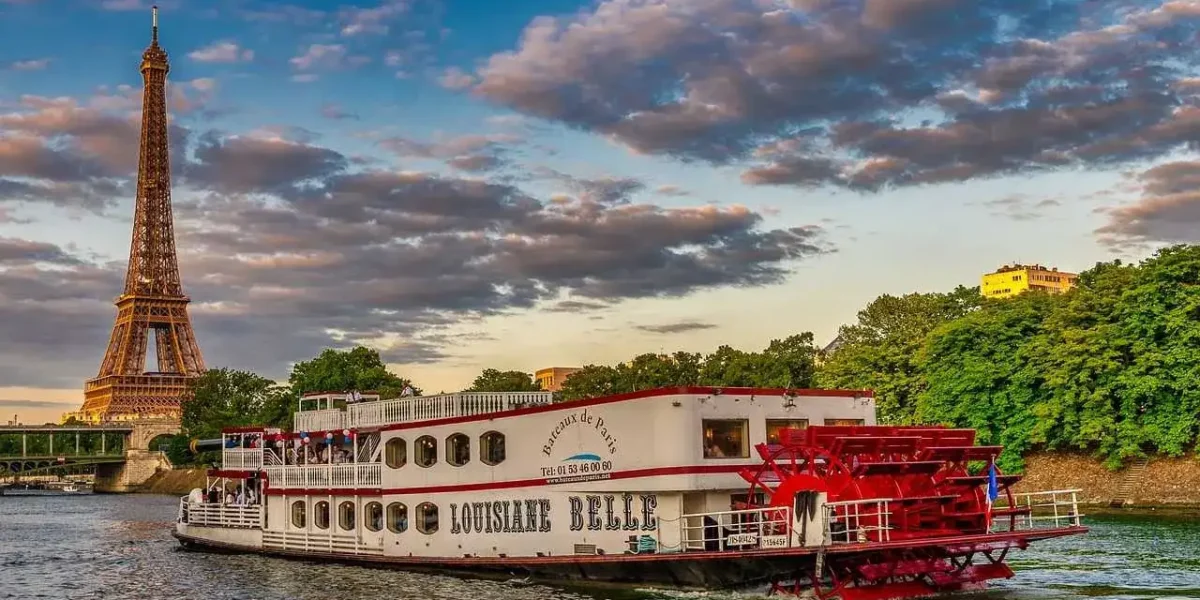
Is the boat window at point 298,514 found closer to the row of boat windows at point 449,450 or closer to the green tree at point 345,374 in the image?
the row of boat windows at point 449,450

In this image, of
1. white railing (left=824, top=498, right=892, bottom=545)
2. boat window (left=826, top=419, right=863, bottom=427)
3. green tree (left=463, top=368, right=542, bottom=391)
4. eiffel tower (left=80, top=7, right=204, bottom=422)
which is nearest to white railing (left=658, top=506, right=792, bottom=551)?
white railing (left=824, top=498, right=892, bottom=545)

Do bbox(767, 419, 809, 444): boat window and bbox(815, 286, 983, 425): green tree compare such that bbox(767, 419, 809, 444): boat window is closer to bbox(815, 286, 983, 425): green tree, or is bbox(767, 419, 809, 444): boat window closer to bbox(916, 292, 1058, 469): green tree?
bbox(916, 292, 1058, 469): green tree

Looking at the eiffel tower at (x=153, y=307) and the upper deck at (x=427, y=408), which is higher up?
the eiffel tower at (x=153, y=307)

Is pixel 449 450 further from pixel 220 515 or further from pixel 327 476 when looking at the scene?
pixel 220 515

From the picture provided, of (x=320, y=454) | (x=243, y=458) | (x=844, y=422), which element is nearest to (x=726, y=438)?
(x=844, y=422)

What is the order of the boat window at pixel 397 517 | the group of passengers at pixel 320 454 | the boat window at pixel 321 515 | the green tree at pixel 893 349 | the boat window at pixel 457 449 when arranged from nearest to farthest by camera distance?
the boat window at pixel 457 449
the boat window at pixel 397 517
the group of passengers at pixel 320 454
the boat window at pixel 321 515
the green tree at pixel 893 349

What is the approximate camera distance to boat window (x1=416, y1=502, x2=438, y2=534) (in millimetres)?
31686

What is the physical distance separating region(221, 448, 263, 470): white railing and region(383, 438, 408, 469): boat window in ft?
23.1

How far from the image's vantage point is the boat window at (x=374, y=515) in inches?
1318

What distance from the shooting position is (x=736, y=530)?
26.4 metres

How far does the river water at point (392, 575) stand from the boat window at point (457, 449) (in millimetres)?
2869

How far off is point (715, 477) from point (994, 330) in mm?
37980

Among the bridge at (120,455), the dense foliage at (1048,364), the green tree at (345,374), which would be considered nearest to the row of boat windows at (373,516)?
the dense foliage at (1048,364)

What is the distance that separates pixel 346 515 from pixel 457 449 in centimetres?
545
